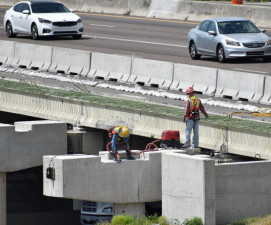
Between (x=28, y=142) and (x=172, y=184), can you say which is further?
(x=28, y=142)

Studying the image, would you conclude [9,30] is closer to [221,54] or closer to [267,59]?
[221,54]

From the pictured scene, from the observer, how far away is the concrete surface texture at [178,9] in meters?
43.5

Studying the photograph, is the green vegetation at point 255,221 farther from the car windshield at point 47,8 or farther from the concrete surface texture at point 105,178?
the car windshield at point 47,8

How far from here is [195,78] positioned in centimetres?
2603

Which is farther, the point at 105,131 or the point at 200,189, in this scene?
the point at 105,131

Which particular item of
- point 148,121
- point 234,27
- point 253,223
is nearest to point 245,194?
point 253,223

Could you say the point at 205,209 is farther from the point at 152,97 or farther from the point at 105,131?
the point at 152,97

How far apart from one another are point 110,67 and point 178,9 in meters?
19.7

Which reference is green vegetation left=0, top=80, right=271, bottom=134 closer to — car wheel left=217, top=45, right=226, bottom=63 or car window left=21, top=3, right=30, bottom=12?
car wheel left=217, top=45, right=226, bottom=63

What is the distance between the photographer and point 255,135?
18.3m

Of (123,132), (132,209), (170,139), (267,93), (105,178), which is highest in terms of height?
(267,93)

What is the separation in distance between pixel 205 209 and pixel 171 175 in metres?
1.14

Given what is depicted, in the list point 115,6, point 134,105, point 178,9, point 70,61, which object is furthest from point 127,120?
point 115,6

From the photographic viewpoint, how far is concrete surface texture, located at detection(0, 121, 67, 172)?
2236 centimetres
